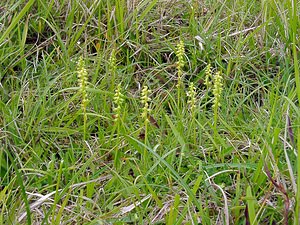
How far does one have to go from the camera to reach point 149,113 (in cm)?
205

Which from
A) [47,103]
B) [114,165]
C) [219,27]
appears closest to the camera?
[114,165]

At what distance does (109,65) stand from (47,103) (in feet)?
1.07

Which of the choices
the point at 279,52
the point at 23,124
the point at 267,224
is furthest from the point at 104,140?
the point at 279,52

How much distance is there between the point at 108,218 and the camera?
1534mm

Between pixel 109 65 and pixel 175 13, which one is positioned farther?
pixel 175 13

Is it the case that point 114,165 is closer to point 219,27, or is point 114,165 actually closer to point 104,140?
point 104,140

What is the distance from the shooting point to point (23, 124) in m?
1.98

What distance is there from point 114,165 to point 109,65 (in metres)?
0.64

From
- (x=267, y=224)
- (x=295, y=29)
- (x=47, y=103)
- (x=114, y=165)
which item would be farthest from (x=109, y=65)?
(x=267, y=224)

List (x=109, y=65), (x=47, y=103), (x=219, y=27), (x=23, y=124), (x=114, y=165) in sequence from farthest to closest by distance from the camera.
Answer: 1. (x=219, y=27)
2. (x=109, y=65)
3. (x=47, y=103)
4. (x=23, y=124)
5. (x=114, y=165)

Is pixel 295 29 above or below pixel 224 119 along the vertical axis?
above

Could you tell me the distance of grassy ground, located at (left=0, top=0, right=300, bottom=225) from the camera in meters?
1.56

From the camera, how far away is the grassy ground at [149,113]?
1559mm

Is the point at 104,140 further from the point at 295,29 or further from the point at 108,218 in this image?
the point at 295,29
